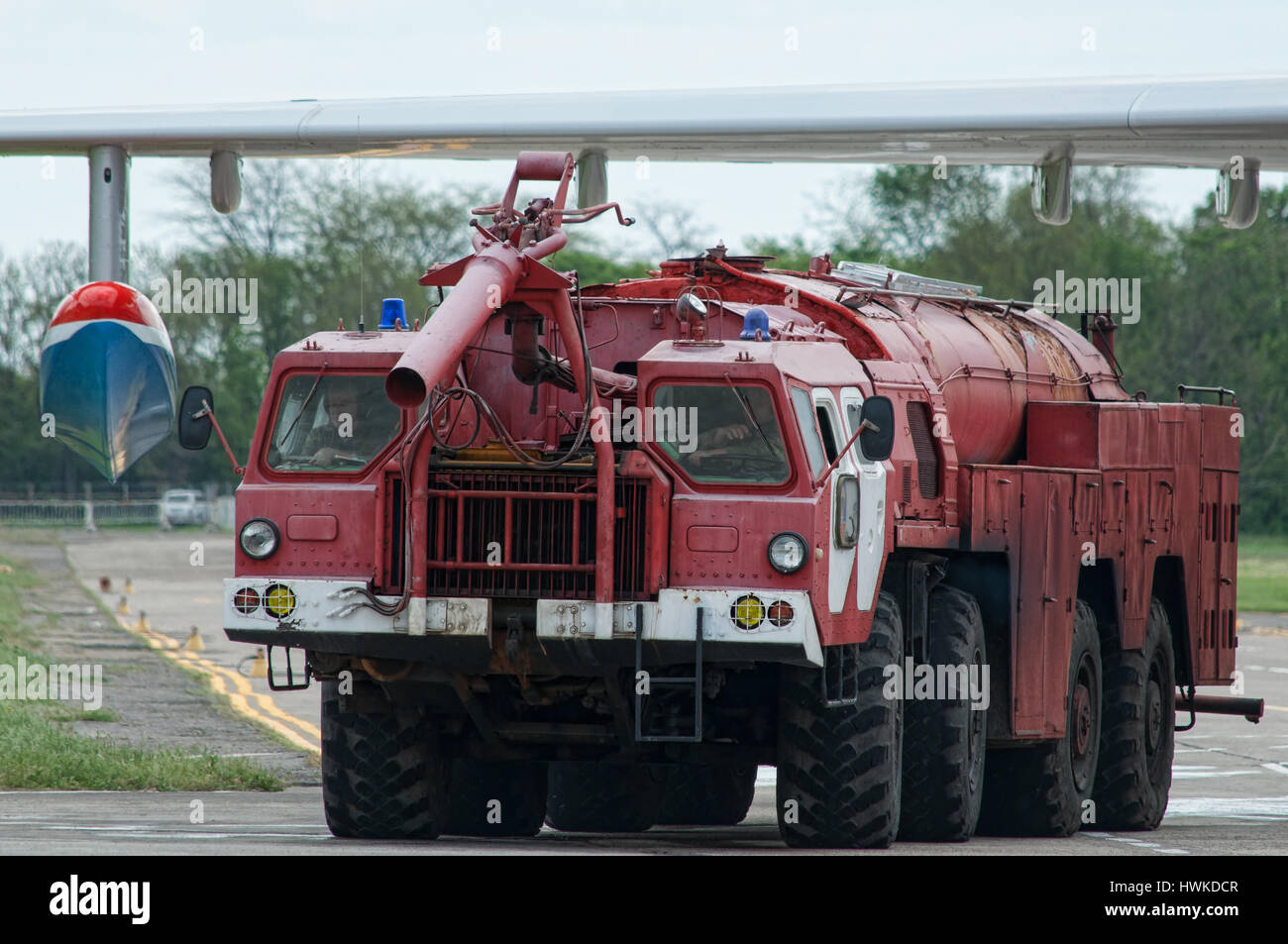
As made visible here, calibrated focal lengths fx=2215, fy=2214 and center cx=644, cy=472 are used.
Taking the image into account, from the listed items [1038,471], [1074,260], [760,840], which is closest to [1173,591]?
[1038,471]

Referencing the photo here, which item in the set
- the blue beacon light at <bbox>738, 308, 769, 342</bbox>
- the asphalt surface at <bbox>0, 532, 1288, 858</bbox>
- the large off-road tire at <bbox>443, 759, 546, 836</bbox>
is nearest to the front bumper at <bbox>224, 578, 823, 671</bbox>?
the asphalt surface at <bbox>0, 532, 1288, 858</bbox>

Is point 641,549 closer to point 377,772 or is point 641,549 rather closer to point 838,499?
point 838,499

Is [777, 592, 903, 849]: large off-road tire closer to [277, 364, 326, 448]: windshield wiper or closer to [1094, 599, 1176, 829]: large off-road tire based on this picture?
[277, 364, 326, 448]: windshield wiper

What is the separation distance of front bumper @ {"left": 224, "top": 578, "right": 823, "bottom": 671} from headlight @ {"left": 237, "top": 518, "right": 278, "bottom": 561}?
257mm

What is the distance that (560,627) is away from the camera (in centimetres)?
1049

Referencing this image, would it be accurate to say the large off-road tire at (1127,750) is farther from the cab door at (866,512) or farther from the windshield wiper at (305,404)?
the windshield wiper at (305,404)

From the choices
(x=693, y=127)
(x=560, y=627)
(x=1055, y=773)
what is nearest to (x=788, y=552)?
(x=560, y=627)

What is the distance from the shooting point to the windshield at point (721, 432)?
1088 cm

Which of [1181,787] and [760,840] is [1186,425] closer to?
[1181,787]

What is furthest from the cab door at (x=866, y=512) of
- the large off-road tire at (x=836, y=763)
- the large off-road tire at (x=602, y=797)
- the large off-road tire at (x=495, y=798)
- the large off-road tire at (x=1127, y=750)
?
the large off-road tire at (x=1127, y=750)

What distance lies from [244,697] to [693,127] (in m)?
8.76

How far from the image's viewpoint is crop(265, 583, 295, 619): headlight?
10.9 meters

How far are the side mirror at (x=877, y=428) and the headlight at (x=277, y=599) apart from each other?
116 inches
